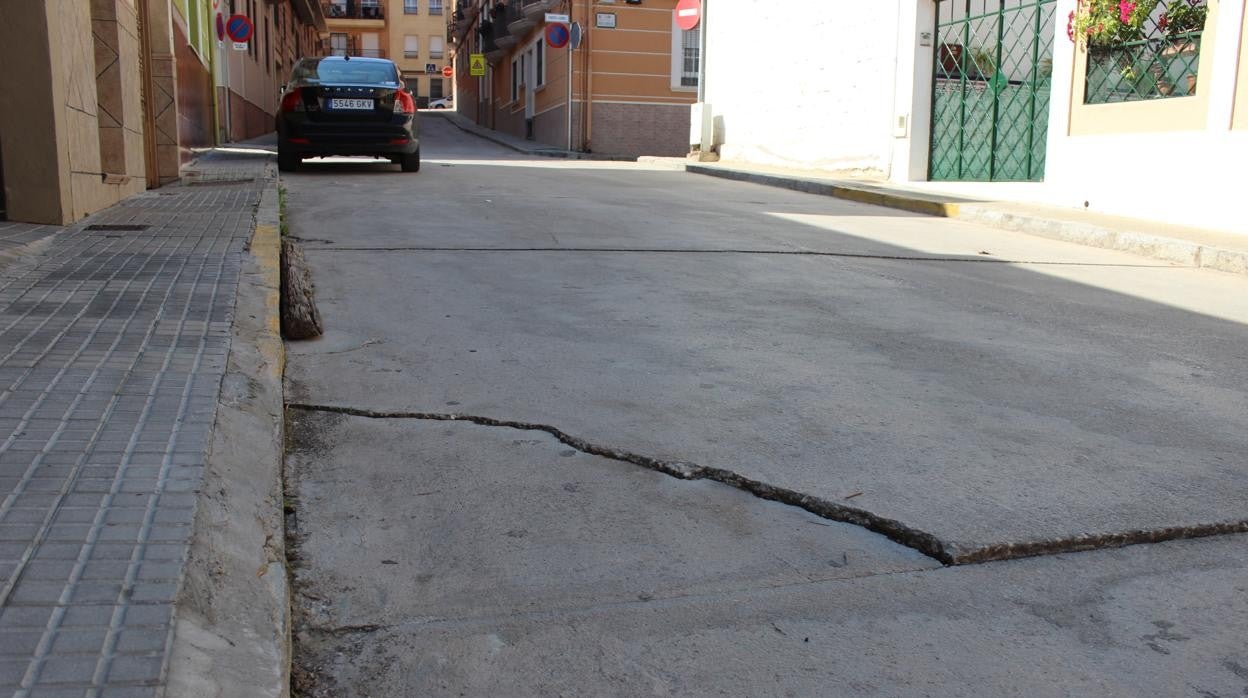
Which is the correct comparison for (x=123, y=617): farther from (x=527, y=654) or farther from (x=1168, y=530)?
(x=1168, y=530)

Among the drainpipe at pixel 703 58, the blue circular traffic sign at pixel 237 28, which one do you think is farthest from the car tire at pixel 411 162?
the drainpipe at pixel 703 58

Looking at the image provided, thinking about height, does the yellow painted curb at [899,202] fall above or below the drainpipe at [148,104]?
below

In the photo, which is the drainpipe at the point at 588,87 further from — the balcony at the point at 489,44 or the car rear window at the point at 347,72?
the car rear window at the point at 347,72

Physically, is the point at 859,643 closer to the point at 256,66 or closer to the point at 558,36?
the point at 558,36

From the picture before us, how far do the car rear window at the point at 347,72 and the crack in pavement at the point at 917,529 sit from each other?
10781 millimetres

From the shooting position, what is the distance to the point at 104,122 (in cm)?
780

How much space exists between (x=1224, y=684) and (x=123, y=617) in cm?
172

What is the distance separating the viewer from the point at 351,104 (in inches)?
495

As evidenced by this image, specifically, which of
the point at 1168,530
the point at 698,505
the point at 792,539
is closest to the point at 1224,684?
the point at 1168,530

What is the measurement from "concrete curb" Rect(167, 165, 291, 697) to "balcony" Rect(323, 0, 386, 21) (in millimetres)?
71042

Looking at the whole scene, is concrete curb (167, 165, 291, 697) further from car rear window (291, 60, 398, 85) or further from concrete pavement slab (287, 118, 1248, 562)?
car rear window (291, 60, 398, 85)

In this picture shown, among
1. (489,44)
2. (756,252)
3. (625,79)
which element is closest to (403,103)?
(756,252)

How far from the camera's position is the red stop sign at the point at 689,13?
20.7m

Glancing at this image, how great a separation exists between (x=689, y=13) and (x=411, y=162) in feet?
30.0
